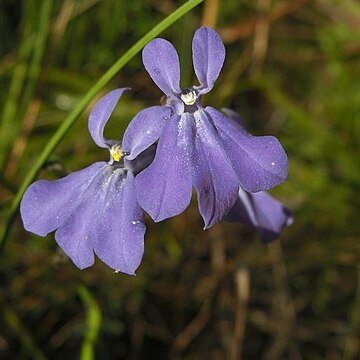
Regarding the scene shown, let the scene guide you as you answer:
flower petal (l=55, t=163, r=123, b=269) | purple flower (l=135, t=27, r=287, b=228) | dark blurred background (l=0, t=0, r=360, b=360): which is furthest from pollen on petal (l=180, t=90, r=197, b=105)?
dark blurred background (l=0, t=0, r=360, b=360)

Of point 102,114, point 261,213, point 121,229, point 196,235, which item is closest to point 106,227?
point 121,229

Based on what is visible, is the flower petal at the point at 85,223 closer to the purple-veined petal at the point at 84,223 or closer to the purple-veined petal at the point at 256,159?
the purple-veined petal at the point at 84,223

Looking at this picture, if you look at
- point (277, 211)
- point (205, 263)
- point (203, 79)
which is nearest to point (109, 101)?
point (203, 79)

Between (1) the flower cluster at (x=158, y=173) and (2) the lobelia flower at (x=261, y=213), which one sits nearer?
(1) the flower cluster at (x=158, y=173)

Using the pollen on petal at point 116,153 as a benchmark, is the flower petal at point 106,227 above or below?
below

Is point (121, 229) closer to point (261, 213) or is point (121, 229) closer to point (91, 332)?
point (261, 213)

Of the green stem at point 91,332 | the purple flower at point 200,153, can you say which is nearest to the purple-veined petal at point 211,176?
the purple flower at point 200,153

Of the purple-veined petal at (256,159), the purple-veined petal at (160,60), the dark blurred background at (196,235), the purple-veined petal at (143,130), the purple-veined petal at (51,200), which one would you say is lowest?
the dark blurred background at (196,235)

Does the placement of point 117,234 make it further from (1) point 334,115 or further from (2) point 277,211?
(1) point 334,115

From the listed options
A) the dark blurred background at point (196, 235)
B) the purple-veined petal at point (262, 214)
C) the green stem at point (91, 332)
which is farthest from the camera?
the dark blurred background at point (196, 235)
